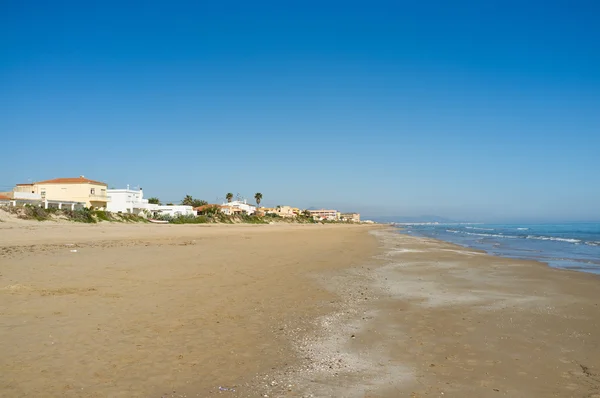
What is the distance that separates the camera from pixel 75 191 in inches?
2400

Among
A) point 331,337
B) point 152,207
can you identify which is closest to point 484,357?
point 331,337

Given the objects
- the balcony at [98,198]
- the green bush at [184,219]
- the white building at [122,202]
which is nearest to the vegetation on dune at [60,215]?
the balcony at [98,198]

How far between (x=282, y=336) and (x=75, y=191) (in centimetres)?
6278

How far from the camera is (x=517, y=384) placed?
209 inches

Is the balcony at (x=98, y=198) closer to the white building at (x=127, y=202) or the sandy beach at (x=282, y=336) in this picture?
the white building at (x=127, y=202)

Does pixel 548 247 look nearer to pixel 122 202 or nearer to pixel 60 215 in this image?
pixel 60 215

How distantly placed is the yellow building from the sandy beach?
52.2 m

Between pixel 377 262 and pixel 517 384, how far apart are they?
1503cm

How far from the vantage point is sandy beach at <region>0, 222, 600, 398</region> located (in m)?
5.10

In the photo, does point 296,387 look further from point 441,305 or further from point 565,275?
point 565,275

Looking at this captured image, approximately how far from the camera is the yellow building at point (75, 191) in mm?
60875

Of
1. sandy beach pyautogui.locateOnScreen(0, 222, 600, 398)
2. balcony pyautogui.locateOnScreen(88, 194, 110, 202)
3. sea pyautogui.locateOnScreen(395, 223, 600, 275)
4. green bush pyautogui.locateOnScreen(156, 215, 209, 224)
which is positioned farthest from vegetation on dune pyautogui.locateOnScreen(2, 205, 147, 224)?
sea pyautogui.locateOnScreen(395, 223, 600, 275)

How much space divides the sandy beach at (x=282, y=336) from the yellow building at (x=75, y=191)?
52.2 metres

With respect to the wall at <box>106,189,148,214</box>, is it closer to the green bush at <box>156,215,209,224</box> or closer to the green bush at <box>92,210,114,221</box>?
the green bush at <box>156,215,209,224</box>
